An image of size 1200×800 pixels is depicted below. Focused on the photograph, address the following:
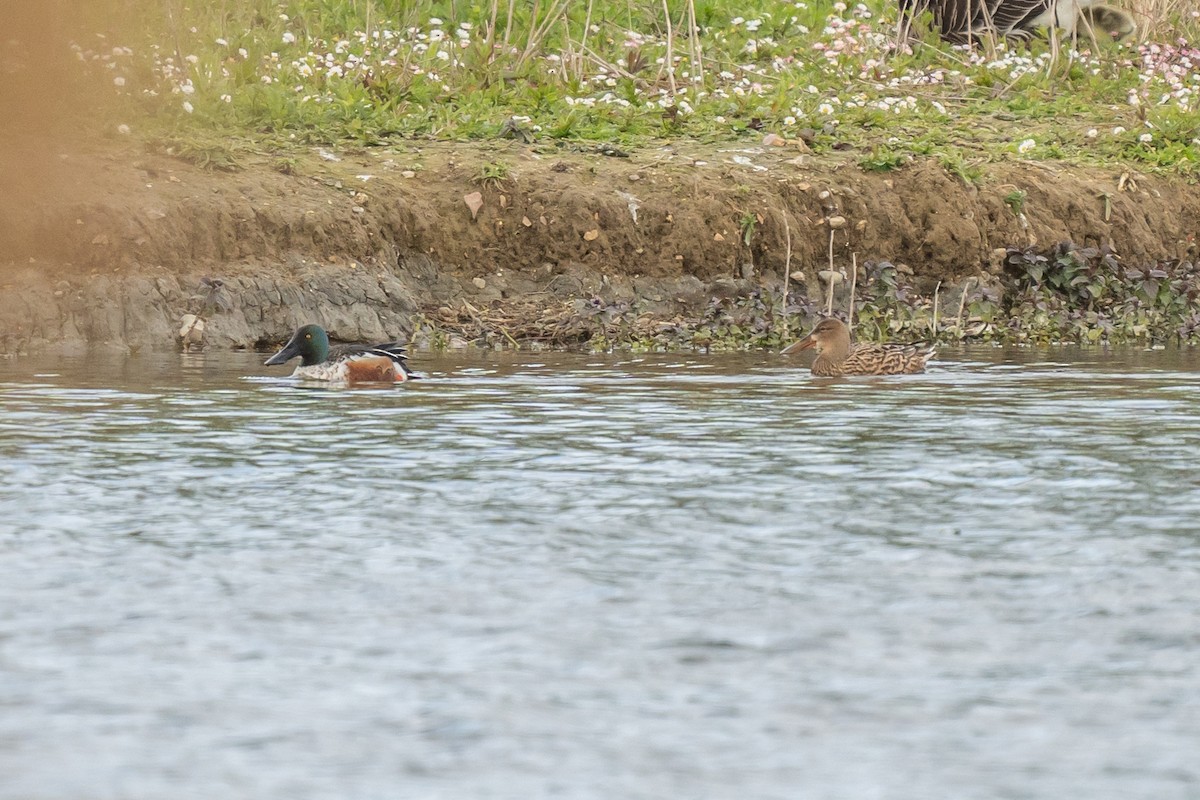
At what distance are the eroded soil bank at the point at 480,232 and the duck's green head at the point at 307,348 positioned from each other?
222 centimetres

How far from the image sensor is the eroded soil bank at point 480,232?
15367 mm

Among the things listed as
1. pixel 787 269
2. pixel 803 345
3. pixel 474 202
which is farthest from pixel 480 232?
pixel 803 345

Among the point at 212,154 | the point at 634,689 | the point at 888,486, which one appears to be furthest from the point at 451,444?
the point at 212,154

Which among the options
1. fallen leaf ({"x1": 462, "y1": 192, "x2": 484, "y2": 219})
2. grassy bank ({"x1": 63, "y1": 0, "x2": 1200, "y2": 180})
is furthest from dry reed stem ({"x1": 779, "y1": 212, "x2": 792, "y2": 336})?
fallen leaf ({"x1": 462, "y1": 192, "x2": 484, "y2": 219})

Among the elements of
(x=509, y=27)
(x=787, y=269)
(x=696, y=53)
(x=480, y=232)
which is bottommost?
(x=787, y=269)

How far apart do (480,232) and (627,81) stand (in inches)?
138

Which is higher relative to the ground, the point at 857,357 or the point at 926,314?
the point at 926,314

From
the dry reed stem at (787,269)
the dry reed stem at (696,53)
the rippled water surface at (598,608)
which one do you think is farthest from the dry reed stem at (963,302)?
the rippled water surface at (598,608)

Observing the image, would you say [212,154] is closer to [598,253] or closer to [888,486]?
[598,253]

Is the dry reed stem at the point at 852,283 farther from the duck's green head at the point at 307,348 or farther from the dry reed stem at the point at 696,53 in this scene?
the duck's green head at the point at 307,348

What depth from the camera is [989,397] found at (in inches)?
465

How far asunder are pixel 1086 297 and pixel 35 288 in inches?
363

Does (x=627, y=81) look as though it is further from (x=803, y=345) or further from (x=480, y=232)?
(x=803, y=345)

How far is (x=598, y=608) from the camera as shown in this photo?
5637 mm
